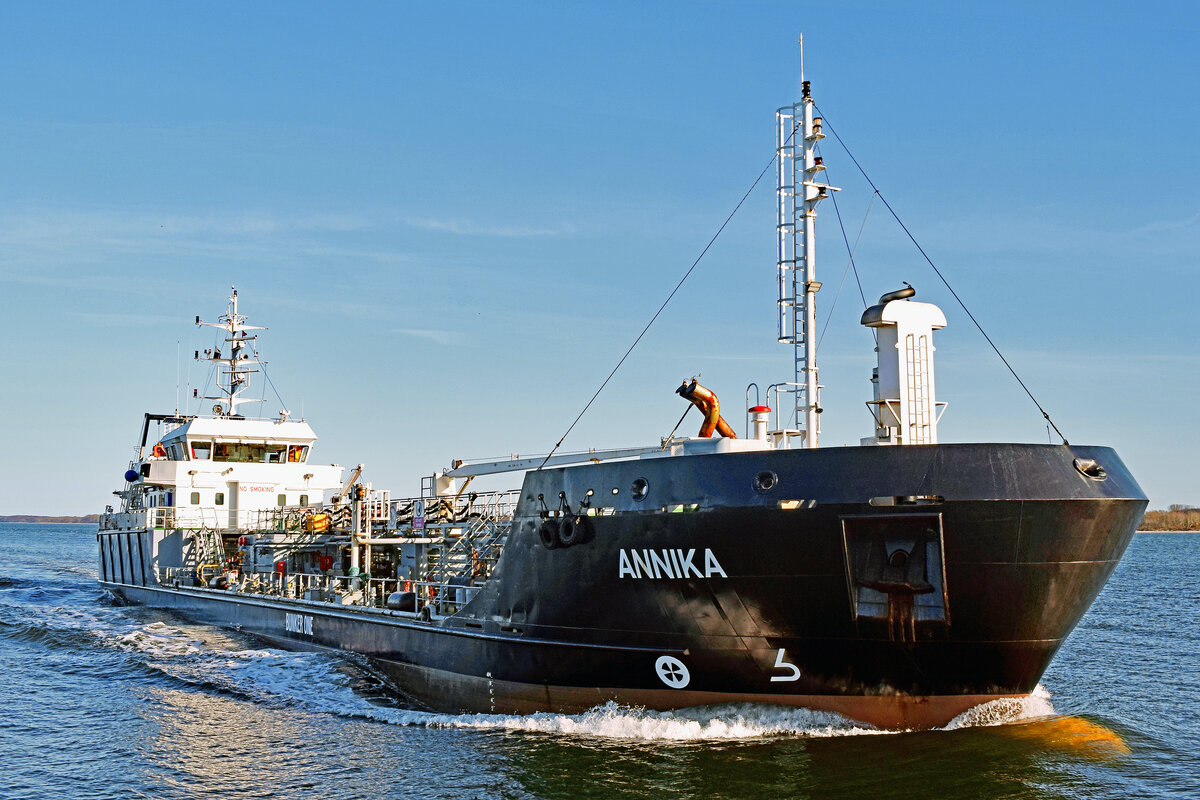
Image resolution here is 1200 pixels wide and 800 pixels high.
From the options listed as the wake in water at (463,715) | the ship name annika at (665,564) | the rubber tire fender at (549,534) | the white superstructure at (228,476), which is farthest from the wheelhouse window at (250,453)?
the ship name annika at (665,564)

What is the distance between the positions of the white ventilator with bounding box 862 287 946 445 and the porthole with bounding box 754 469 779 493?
1814mm

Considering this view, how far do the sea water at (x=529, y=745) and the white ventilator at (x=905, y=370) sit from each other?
3524 millimetres

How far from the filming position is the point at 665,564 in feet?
40.1

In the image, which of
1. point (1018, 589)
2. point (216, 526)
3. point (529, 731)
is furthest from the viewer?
point (216, 526)

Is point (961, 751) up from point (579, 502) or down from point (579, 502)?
down

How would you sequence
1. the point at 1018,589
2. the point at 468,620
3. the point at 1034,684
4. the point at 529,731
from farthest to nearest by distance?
the point at 468,620, the point at 529,731, the point at 1034,684, the point at 1018,589

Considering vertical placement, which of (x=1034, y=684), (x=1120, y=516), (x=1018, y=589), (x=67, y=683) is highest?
(x=1120, y=516)

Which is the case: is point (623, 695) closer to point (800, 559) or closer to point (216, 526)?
point (800, 559)

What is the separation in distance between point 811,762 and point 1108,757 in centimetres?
420

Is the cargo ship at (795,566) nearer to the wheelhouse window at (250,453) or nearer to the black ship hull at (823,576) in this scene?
the black ship hull at (823,576)

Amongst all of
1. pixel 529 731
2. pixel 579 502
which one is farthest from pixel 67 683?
pixel 579 502

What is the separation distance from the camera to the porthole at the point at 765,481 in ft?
38.3

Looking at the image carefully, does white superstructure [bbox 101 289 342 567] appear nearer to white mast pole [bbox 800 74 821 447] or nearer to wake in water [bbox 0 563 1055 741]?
wake in water [bbox 0 563 1055 741]

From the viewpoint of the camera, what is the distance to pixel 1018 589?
11188 mm
